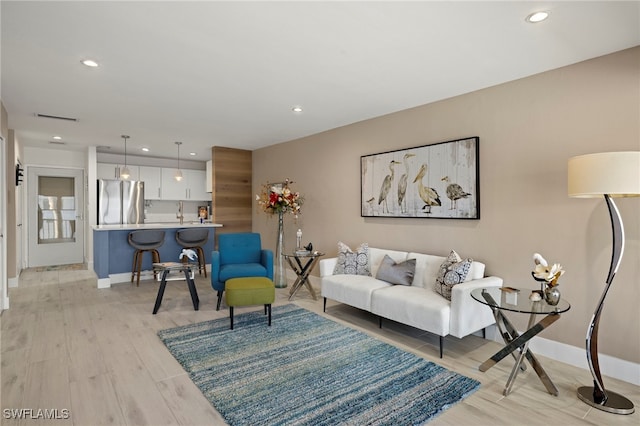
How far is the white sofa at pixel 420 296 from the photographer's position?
9.98 ft

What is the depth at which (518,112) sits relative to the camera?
328 cm

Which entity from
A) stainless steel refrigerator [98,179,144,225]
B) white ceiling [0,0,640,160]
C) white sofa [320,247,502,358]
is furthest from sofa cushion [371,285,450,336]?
stainless steel refrigerator [98,179,144,225]

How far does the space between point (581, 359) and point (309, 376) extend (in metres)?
Result: 2.28

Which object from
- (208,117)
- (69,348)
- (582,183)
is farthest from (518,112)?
(69,348)

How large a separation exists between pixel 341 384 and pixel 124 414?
144 cm

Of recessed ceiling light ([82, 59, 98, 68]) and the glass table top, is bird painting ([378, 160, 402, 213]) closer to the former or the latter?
the glass table top

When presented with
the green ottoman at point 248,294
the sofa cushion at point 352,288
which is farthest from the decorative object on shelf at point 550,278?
the green ottoman at point 248,294

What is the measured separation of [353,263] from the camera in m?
4.41

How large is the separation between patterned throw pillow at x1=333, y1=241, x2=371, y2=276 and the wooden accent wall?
3.41 meters

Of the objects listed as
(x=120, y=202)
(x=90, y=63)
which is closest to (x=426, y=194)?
(x=90, y=63)

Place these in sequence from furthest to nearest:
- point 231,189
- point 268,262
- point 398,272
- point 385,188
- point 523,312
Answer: point 231,189
point 268,262
point 385,188
point 398,272
point 523,312

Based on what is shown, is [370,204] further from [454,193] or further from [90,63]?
[90,63]

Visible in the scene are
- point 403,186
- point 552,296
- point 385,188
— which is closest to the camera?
point 552,296

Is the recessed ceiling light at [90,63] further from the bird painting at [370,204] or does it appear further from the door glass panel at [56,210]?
the door glass panel at [56,210]
